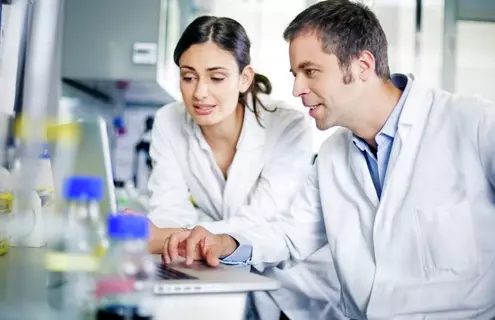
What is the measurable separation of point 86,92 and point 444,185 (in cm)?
238

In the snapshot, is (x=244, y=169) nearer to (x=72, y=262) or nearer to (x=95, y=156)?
(x=95, y=156)

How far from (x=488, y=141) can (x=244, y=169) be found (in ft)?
2.48

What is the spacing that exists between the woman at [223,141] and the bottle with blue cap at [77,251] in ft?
2.57

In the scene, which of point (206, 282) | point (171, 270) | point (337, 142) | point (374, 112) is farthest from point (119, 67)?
point (206, 282)

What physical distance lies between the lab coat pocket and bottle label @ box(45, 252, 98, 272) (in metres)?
0.66

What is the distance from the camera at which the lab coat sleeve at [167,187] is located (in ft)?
5.17

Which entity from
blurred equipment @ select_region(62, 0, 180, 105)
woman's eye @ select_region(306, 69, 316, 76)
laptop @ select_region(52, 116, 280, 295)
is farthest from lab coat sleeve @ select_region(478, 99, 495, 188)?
blurred equipment @ select_region(62, 0, 180, 105)

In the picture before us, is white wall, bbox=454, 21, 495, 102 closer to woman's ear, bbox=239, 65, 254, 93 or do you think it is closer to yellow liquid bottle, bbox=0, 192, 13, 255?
woman's ear, bbox=239, 65, 254, 93

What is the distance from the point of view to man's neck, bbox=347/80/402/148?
119 centimetres

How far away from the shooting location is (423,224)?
1081mm

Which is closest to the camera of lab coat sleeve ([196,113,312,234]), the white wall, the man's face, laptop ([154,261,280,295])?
laptop ([154,261,280,295])

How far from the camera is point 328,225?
4.02ft

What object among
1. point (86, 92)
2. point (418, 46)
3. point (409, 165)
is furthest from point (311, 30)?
point (418, 46)

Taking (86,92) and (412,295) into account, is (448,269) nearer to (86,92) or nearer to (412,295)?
(412,295)
